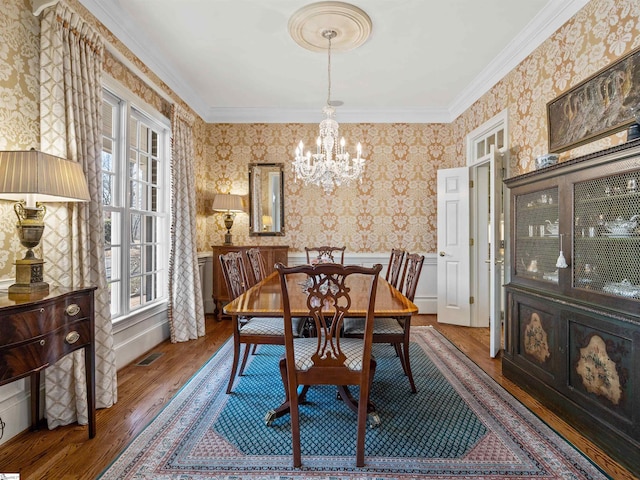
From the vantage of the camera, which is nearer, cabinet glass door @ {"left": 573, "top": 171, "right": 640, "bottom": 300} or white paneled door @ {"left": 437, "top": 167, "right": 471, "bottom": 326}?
cabinet glass door @ {"left": 573, "top": 171, "right": 640, "bottom": 300}

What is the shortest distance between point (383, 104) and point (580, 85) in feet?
8.19

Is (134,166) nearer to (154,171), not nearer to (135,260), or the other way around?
(154,171)

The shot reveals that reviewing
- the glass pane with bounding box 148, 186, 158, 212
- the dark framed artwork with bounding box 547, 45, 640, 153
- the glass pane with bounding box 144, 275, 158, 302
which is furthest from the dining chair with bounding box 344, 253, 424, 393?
the glass pane with bounding box 148, 186, 158, 212

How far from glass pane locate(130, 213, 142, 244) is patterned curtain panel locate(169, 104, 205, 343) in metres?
0.34

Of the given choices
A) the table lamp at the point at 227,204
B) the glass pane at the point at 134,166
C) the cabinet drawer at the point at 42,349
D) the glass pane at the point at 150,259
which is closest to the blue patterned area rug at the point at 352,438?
the cabinet drawer at the point at 42,349

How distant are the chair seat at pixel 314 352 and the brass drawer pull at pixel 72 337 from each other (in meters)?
1.17

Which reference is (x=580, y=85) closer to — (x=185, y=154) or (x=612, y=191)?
(x=612, y=191)

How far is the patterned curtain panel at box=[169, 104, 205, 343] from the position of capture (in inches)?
142

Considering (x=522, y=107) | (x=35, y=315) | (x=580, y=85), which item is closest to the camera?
(x=35, y=315)

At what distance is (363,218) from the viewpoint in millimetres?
4820

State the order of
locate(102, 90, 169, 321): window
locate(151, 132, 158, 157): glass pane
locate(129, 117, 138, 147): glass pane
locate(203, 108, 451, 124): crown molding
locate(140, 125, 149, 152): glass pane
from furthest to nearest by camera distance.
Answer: locate(203, 108, 451, 124): crown molding
locate(151, 132, 158, 157): glass pane
locate(140, 125, 149, 152): glass pane
locate(129, 117, 138, 147): glass pane
locate(102, 90, 169, 321): window

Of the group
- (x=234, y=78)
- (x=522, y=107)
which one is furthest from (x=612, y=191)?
(x=234, y=78)

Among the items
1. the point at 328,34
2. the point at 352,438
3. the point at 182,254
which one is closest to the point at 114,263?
the point at 182,254

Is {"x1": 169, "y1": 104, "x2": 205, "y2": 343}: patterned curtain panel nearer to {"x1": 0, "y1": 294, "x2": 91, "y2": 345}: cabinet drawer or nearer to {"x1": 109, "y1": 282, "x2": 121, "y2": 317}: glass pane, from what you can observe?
{"x1": 109, "y1": 282, "x2": 121, "y2": 317}: glass pane
